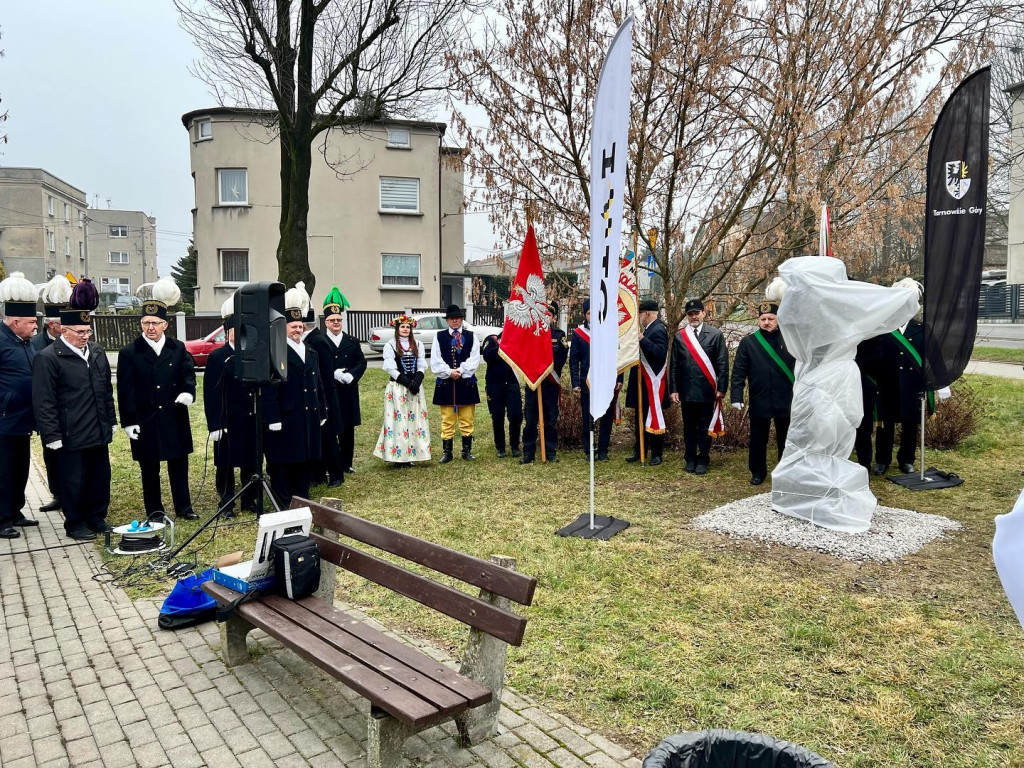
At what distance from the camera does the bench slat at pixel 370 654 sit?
3.08 metres

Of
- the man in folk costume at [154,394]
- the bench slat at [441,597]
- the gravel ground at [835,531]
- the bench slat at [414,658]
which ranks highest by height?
the man in folk costume at [154,394]

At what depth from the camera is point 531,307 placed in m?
9.92

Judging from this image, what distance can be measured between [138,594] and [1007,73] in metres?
36.6

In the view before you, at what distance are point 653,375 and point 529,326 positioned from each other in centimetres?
173

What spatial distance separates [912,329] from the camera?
8875mm

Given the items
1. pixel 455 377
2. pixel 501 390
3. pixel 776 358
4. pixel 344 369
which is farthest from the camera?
pixel 501 390

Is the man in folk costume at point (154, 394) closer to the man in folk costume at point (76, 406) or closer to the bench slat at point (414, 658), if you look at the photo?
the man in folk costume at point (76, 406)

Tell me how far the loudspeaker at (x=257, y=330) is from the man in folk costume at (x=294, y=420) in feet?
6.08

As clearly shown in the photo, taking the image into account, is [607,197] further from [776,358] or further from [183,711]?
[183,711]

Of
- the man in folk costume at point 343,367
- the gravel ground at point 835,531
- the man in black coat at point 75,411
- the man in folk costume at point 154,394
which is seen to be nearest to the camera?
the gravel ground at point 835,531

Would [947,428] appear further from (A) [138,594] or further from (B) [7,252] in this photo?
(B) [7,252]

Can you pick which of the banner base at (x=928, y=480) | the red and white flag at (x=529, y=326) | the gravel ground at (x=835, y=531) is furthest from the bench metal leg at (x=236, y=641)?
the banner base at (x=928, y=480)

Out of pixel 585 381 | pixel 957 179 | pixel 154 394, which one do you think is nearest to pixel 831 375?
pixel 957 179

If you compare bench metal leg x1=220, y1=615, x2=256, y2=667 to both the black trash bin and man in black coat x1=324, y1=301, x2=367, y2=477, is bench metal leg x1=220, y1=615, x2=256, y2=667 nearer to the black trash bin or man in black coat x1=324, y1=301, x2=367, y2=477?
the black trash bin
